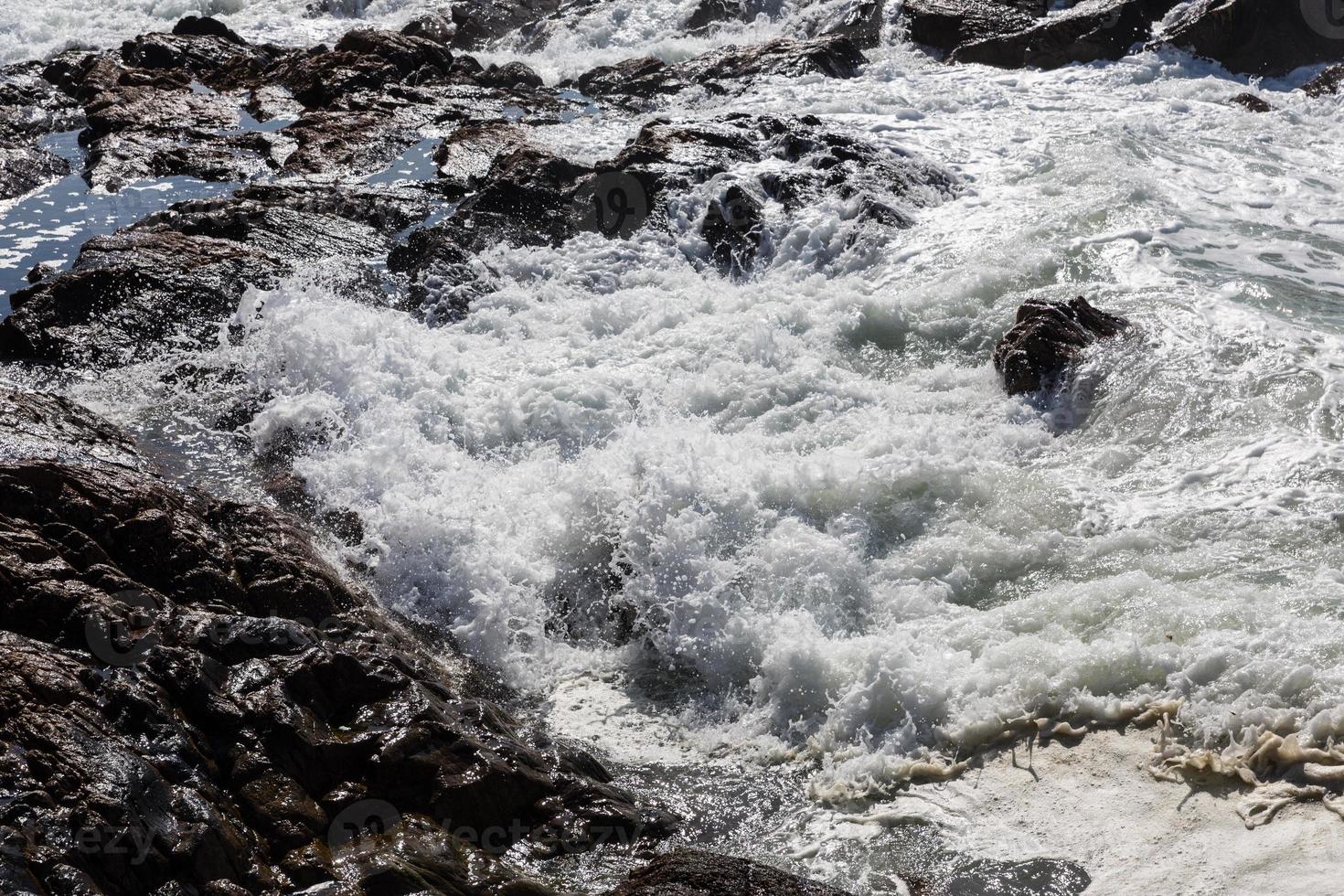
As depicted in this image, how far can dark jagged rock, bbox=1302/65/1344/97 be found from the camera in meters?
15.1

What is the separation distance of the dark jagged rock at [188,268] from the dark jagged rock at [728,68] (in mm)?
6780

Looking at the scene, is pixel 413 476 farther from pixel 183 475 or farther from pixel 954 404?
pixel 954 404

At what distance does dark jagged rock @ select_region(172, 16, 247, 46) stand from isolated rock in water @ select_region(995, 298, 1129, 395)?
16.7 metres

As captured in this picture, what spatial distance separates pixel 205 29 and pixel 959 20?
13449 millimetres

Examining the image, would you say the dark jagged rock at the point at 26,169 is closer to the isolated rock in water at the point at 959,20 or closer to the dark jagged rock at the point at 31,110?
the dark jagged rock at the point at 31,110

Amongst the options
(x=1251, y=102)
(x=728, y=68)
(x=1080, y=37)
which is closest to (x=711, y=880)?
(x=1251, y=102)

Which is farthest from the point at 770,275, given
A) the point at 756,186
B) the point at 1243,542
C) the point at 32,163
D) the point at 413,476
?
the point at 32,163

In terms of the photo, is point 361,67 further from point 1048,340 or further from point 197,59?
point 1048,340

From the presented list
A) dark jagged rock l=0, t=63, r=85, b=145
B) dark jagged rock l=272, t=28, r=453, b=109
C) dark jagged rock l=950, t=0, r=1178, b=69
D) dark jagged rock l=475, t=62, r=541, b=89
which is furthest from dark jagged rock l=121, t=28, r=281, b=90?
dark jagged rock l=950, t=0, r=1178, b=69

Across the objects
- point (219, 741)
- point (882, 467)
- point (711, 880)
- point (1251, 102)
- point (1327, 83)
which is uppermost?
point (1327, 83)

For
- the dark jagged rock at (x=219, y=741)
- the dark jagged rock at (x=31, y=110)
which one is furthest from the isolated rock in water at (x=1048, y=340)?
the dark jagged rock at (x=31, y=110)

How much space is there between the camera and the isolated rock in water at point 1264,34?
53.4 feet

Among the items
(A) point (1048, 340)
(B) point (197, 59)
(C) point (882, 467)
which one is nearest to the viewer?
(C) point (882, 467)

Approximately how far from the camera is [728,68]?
18.8 meters
